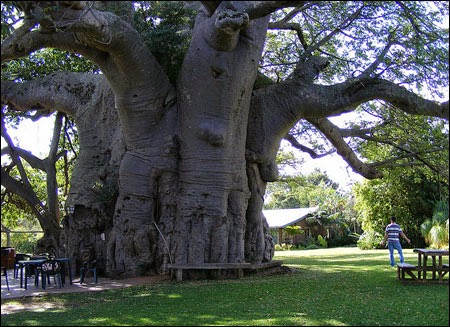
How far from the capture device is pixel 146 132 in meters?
13.3

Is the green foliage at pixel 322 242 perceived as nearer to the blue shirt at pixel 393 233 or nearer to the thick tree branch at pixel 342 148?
the thick tree branch at pixel 342 148

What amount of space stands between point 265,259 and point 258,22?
6.55m

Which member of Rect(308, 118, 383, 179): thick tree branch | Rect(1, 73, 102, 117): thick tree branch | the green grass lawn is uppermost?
Rect(1, 73, 102, 117): thick tree branch

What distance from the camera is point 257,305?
844cm

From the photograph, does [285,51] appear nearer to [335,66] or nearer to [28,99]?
[335,66]

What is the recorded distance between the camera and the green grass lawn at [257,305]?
279 inches

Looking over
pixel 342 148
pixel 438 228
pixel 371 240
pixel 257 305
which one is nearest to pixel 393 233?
pixel 342 148

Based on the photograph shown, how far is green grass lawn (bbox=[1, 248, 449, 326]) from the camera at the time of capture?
7.09 meters

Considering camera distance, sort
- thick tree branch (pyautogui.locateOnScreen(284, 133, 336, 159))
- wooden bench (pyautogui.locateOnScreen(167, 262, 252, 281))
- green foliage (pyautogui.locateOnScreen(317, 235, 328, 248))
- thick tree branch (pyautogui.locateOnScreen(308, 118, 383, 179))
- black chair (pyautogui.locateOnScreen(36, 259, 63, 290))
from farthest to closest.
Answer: green foliage (pyautogui.locateOnScreen(317, 235, 328, 248)), thick tree branch (pyautogui.locateOnScreen(284, 133, 336, 159)), thick tree branch (pyautogui.locateOnScreen(308, 118, 383, 179)), wooden bench (pyautogui.locateOnScreen(167, 262, 252, 281)), black chair (pyautogui.locateOnScreen(36, 259, 63, 290))

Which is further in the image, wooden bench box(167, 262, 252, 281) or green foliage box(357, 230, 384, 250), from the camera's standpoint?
green foliage box(357, 230, 384, 250)

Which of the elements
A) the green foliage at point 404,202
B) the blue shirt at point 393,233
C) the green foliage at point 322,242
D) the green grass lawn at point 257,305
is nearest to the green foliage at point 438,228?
the green foliage at point 404,202

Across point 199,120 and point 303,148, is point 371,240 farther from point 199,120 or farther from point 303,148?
point 199,120

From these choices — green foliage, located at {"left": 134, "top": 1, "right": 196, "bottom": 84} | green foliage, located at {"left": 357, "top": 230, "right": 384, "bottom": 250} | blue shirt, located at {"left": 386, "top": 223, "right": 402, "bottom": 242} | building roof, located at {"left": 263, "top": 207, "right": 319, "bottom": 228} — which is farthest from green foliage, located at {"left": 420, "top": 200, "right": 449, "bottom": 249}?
green foliage, located at {"left": 134, "top": 1, "right": 196, "bottom": 84}

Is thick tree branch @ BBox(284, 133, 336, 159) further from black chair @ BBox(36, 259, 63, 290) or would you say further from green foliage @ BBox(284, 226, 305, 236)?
green foliage @ BBox(284, 226, 305, 236)
